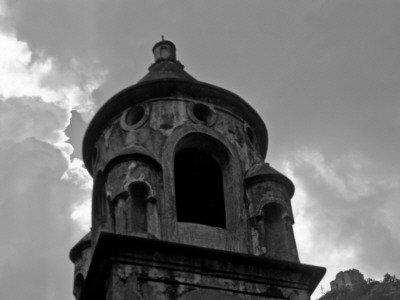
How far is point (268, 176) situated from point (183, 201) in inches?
88.2

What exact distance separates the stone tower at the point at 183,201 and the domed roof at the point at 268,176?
2 cm

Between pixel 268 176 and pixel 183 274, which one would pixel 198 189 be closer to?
pixel 268 176

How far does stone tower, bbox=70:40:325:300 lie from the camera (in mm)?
12562

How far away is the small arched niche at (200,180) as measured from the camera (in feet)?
49.6

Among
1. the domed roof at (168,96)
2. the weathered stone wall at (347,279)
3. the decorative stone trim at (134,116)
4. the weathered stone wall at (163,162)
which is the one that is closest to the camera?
the weathered stone wall at (163,162)

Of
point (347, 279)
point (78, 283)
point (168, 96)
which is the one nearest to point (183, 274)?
point (78, 283)

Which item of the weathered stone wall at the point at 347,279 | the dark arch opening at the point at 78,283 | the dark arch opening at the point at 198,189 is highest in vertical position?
the weathered stone wall at the point at 347,279

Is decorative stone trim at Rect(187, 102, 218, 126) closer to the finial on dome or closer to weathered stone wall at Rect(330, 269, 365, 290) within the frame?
the finial on dome

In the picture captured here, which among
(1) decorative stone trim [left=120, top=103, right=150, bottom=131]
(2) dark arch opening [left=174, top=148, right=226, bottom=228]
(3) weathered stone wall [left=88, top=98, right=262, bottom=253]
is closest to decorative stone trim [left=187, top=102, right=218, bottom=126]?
(3) weathered stone wall [left=88, top=98, right=262, bottom=253]

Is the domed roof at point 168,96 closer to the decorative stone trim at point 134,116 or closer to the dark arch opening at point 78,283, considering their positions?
A: the decorative stone trim at point 134,116

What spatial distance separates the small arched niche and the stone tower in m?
0.02

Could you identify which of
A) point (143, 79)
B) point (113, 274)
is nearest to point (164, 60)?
point (143, 79)

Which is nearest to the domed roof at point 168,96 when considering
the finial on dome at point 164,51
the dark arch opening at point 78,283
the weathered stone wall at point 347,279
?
the finial on dome at point 164,51

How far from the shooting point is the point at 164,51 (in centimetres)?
1753
